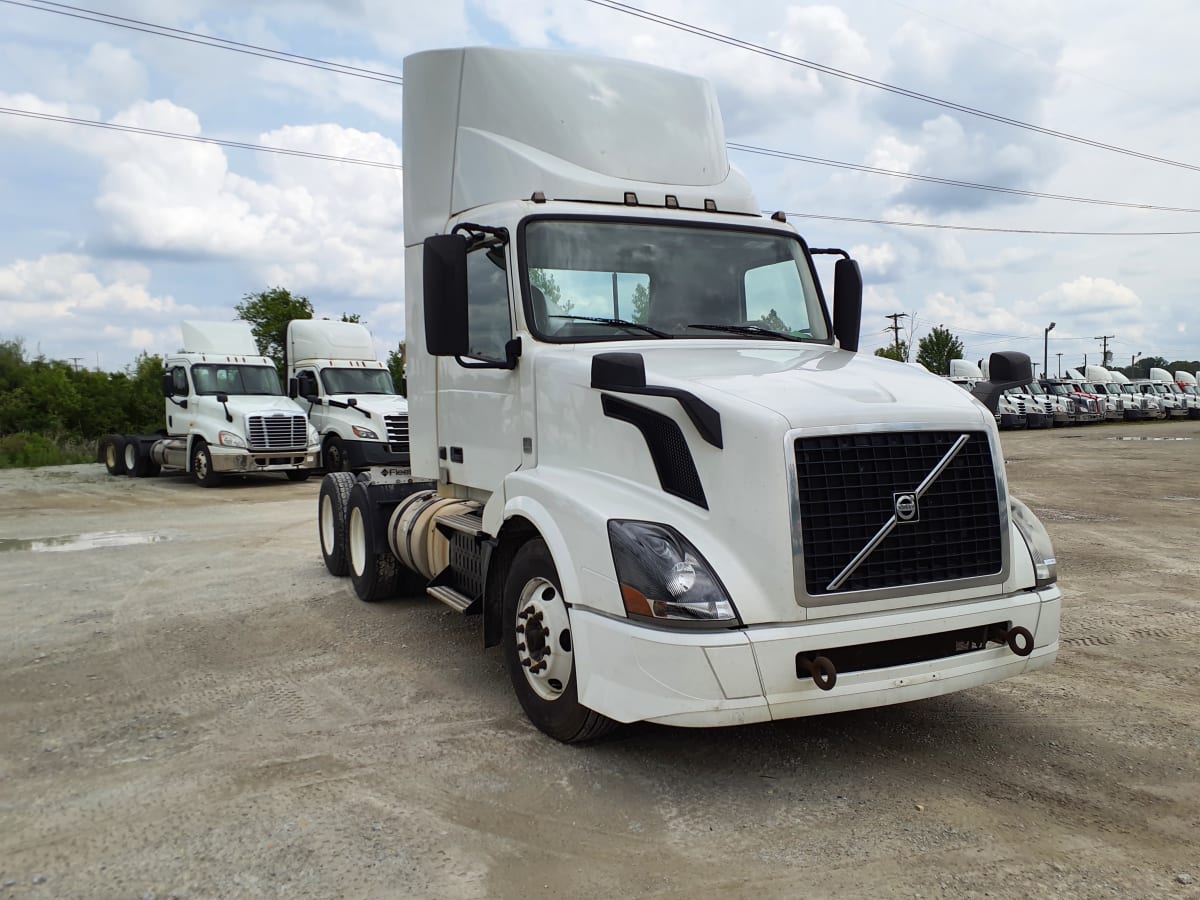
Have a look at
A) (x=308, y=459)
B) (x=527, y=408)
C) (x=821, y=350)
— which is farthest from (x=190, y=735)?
(x=308, y=459)

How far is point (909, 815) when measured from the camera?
3801 millimetres

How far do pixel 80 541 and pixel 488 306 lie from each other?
337 inches

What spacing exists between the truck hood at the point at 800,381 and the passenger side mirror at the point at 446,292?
51 cm

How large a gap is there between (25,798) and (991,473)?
4401 millimetres

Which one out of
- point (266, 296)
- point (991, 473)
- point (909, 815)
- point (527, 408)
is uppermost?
point (266, 296)

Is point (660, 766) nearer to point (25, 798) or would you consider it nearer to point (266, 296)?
point (25, 798)

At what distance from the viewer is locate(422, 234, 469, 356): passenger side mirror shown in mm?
4934

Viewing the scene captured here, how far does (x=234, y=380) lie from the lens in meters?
20.1

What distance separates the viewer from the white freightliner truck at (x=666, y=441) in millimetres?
3869

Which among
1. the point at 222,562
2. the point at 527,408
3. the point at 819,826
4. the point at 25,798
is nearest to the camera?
the point at 819,826

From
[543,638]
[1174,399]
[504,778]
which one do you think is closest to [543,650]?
[543,638]

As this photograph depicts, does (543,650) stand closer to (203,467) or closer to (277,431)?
(277,431)

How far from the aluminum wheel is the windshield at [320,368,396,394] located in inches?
649

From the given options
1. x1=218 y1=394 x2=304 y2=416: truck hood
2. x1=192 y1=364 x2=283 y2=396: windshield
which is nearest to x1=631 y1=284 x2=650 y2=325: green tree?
x1=218 y1=394 x2=304 y2=416: truck hood
